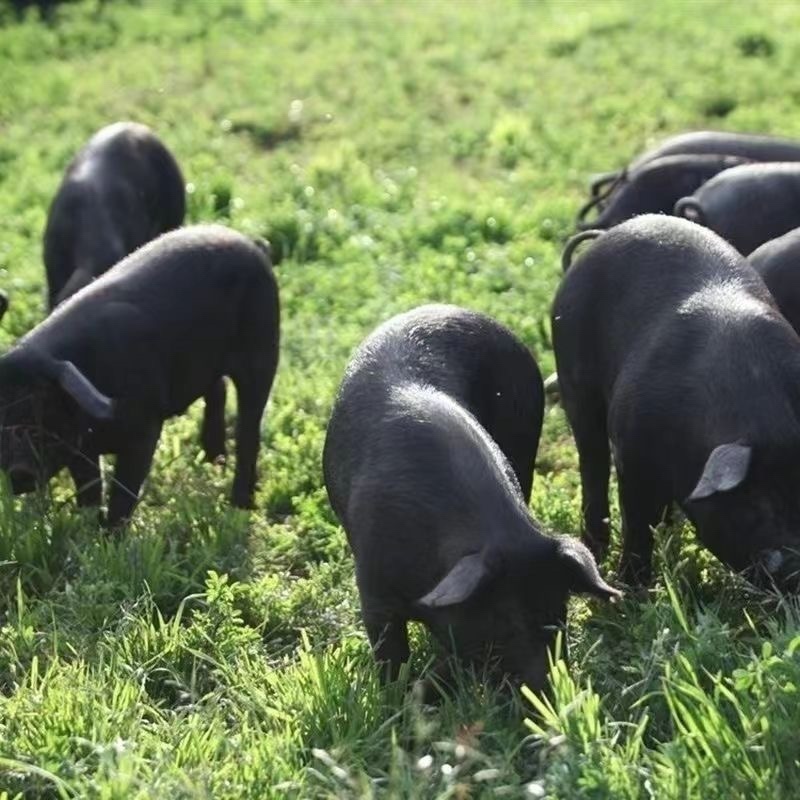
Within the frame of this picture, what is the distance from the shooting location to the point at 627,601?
5.09m

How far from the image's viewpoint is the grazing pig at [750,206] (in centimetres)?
732

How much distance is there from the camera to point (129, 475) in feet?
20.9

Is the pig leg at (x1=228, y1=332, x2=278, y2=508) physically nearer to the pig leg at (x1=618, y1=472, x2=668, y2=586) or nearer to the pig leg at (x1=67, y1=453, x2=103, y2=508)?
the pig leg at (x1=67, y1=453, x2=103, y2=508)

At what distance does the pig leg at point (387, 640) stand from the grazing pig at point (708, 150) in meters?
4.42

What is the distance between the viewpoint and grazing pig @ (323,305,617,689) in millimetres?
4277

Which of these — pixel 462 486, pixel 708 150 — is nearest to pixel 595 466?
pixel 462 486

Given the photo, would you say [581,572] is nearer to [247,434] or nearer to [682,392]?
[682,392]

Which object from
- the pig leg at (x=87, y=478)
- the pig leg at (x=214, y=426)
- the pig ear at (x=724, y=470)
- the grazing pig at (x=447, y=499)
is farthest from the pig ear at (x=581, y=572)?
the pig leg at (x=214, y=426)

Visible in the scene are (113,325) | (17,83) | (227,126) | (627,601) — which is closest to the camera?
(627,601)

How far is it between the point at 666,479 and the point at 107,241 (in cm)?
407

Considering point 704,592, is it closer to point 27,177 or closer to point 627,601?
point 627,601

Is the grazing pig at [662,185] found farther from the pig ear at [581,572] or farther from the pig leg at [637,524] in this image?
the pig ear at [581,572]

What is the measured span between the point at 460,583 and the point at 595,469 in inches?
77.2

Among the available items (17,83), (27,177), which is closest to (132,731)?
(27,177)
